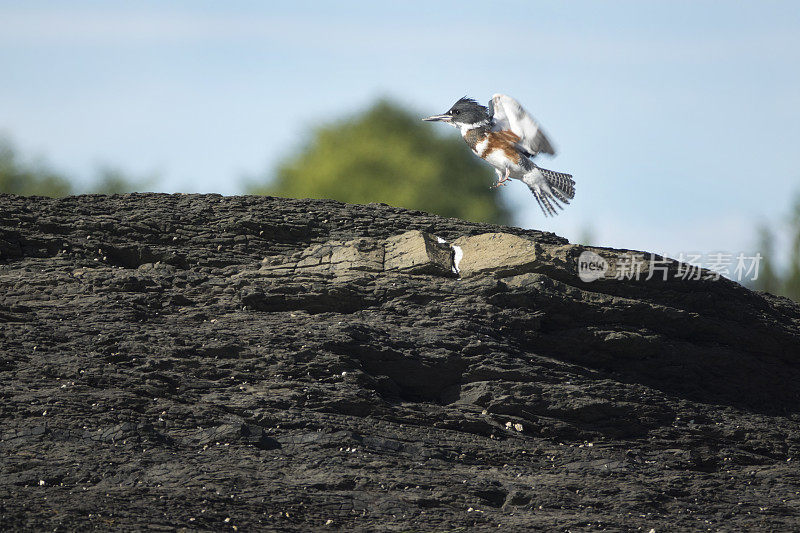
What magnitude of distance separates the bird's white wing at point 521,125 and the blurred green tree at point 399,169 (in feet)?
58.4

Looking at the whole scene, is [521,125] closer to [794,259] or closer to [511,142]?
[511,142]

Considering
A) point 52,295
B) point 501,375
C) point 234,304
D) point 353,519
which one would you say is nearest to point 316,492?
point 353,519

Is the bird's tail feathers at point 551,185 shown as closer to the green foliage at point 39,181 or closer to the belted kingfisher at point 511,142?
the belted kingfisher at point 511,142

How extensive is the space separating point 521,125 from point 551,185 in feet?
2.59

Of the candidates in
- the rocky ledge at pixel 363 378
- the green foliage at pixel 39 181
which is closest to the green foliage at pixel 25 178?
the green foliage at pixel 39 181

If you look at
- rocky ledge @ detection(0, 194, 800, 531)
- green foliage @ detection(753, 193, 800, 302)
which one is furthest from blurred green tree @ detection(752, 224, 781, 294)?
rocky ledge @ detection(0, 194, 800, 531)

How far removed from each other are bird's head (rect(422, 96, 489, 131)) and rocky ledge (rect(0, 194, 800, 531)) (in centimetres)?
114

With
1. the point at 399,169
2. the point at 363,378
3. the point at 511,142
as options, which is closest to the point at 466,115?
the point at 511,142

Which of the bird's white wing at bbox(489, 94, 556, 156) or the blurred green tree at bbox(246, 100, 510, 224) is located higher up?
the blurred green tree at bbox(246, 100, 510, 224)

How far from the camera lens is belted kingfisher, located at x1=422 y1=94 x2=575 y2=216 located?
30.6 feet

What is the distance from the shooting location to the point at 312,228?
9438mm

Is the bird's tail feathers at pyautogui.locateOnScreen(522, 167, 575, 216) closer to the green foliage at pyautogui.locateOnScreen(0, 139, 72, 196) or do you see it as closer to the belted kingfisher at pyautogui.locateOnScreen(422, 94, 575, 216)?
the belted kingfisher at pyautogui.locateOnScreen(422, 94, 575, 216)

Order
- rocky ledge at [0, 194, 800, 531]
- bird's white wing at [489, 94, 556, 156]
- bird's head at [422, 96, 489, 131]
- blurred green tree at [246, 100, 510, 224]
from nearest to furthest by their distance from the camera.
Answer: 1. rocky ledge at [0, 194, 800, 531]
2. bird's white wing at [489, 94, 556, 156]
3. bird's head at [422, 96, 489, 131]
4. blurred green tree at [246, 100, 510, 224]

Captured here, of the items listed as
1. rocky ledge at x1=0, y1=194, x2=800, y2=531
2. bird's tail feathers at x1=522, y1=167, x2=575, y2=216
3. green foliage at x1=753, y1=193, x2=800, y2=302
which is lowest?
rocky ledge at x1=0, y1=194, x2=800, y2=531
